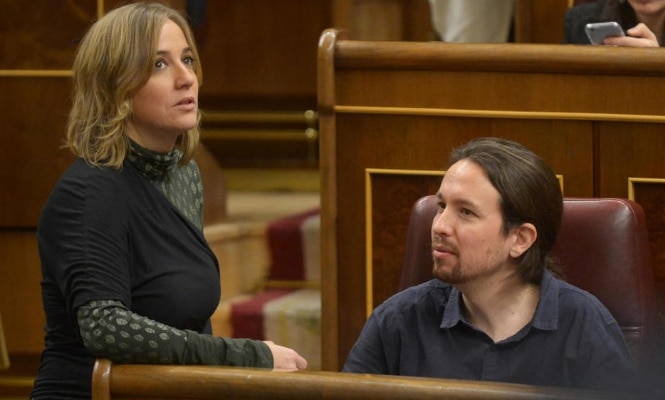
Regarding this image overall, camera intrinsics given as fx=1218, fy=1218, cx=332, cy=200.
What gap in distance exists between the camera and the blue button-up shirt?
5.04 ft

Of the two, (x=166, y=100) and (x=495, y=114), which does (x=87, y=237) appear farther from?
(x=495, y=114)

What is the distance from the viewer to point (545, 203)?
1593mm

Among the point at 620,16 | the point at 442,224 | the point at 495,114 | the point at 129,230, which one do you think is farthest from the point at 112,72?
the point at 620,16

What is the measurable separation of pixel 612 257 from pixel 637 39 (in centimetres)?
72

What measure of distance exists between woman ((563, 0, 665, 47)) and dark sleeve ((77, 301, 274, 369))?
121 centimetres

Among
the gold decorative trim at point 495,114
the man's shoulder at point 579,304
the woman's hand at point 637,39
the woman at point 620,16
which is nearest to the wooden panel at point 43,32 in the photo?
the gold decorative trim at point 495,114

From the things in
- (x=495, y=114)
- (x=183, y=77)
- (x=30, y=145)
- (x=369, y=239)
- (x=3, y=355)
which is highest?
(x=183, y=77)

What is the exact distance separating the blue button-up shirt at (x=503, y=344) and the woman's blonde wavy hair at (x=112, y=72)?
433 mm

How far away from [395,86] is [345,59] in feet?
0.35

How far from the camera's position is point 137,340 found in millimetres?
1460

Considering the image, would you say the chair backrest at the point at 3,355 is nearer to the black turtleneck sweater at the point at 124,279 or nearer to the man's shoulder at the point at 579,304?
the black turtleneck sweater at the point at 124,279

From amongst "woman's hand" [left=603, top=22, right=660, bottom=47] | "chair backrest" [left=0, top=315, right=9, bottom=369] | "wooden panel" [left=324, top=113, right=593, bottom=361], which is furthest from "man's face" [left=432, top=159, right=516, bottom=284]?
"chair backrest" [left=0, top=315, right=9, bottom=369]

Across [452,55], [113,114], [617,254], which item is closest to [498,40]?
[452,55]

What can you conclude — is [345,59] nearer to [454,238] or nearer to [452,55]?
[452,55]
